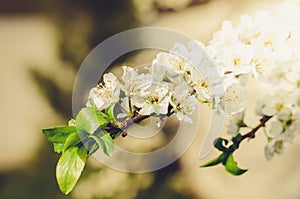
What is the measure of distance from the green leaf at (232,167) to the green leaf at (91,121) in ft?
0.89

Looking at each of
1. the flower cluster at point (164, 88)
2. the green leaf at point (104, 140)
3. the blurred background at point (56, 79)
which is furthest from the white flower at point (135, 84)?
the blurred background at point (56, 79)

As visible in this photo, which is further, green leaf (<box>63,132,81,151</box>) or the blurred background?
the blurred background

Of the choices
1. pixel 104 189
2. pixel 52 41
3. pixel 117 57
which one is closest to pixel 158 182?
pixel 104 189

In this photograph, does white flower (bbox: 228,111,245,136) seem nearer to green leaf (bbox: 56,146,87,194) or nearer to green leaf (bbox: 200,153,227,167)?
green leaf (bbox: 200,153,227,167)

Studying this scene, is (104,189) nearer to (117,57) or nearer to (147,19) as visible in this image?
(117,57)

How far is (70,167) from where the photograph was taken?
1.00 metres

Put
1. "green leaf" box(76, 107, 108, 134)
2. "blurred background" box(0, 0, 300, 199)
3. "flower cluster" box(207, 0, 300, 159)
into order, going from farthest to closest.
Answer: "blurred background" box(0, 0, 300, 199) → "green leaf" box(76, 107, 108, 134) → "flower cluster" box(207, 0, 300, 159)

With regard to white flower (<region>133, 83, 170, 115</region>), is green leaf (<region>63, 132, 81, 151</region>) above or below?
below

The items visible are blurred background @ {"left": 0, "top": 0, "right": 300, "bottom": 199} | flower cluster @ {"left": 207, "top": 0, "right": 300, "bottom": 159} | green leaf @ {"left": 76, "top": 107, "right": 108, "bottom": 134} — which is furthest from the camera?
blurred background @ {"left": 0, "top": 0, "right": 300, "bottom": 199}

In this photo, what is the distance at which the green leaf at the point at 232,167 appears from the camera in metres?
0.97

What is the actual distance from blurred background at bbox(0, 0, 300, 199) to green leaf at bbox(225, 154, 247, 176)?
78 mm

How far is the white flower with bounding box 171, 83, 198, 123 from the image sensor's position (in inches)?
34.7

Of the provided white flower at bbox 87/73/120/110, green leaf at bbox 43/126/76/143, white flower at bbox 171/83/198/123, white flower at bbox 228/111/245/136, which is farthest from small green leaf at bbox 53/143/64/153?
white flower at bbox 228/111/245/136

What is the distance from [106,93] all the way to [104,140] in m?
0.10
